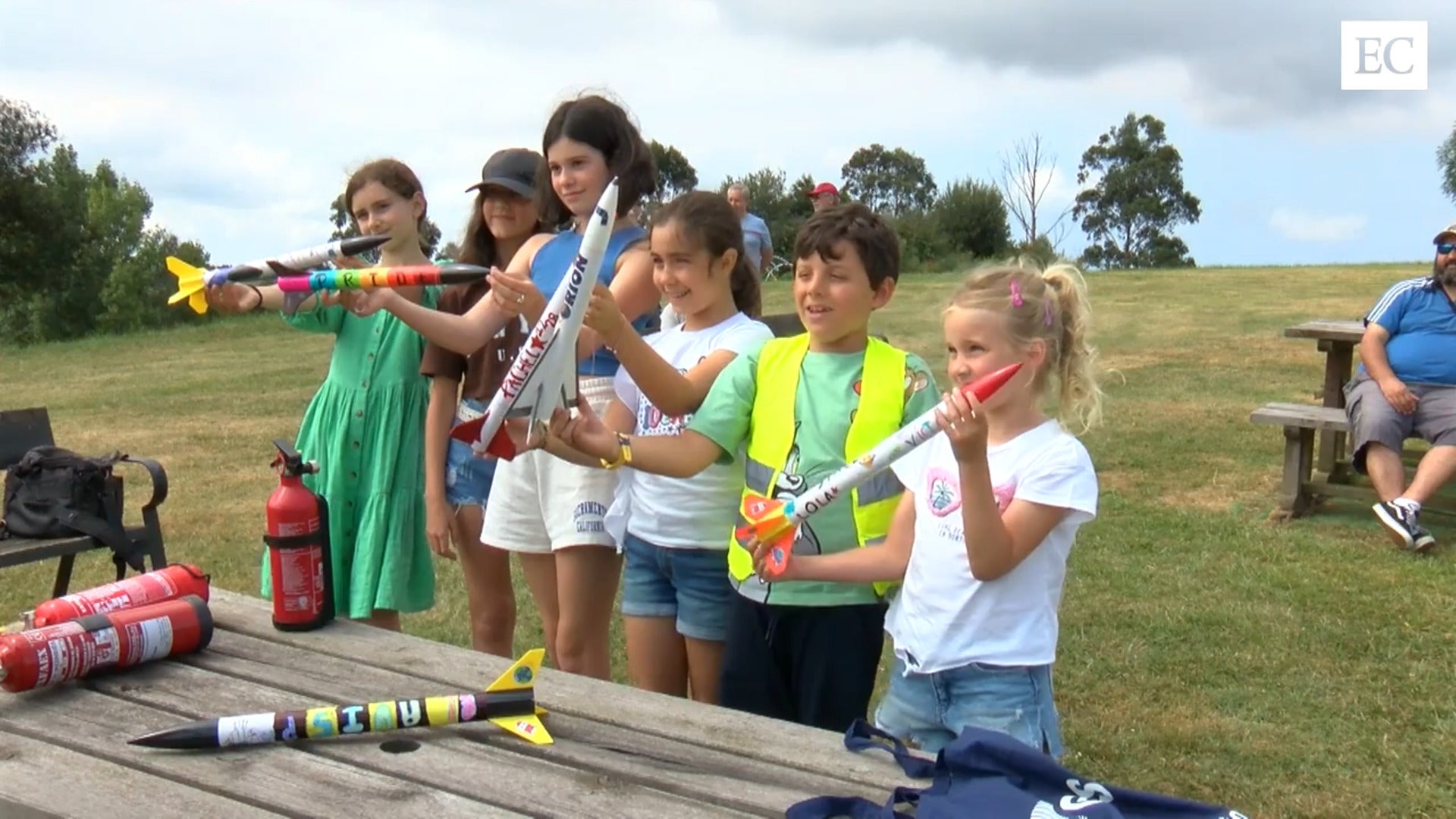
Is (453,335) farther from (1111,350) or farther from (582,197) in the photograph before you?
(1111,350)

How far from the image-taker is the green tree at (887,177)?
38253 millimetres

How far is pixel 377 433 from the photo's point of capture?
11.7ft

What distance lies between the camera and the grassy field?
150 inches

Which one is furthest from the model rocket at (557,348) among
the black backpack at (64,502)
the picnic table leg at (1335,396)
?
the picnic table leg at (1335,396)

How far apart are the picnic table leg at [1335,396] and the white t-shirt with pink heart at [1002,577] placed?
5.74m

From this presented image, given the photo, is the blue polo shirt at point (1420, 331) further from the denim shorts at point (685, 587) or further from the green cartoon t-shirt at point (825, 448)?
the denim shorts at point (685, 587)

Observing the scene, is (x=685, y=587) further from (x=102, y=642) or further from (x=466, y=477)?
(x=102, y=642)

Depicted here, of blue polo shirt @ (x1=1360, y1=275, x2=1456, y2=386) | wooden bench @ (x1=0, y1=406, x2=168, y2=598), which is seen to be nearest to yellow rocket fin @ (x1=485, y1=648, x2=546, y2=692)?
wooden bench @ (x1=0, y1=406, x2=168, y2=598)

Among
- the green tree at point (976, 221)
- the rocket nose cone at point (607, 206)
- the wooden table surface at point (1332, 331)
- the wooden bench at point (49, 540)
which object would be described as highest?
the green tree at point (976, 221)

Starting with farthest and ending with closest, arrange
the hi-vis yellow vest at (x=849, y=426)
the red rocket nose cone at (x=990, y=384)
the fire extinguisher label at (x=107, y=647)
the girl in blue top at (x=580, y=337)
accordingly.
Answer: the girl in blue top at (x=580, y=337)
the hi-vis yellow vest at (x=849, y=426)
the fire extinguisher label at (x=107, y=647)
the red rocket nose cone at (x=990, y=384)

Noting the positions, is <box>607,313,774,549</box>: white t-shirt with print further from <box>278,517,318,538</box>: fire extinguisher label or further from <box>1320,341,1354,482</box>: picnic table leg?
<box>1320,341,1354,482</box>: picnic table leg

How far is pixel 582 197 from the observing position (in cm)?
301

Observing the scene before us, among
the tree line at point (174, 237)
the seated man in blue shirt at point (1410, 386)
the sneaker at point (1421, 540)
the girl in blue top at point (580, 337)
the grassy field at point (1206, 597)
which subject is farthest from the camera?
the tree line at point (174, 237)

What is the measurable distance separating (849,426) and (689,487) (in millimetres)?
494
